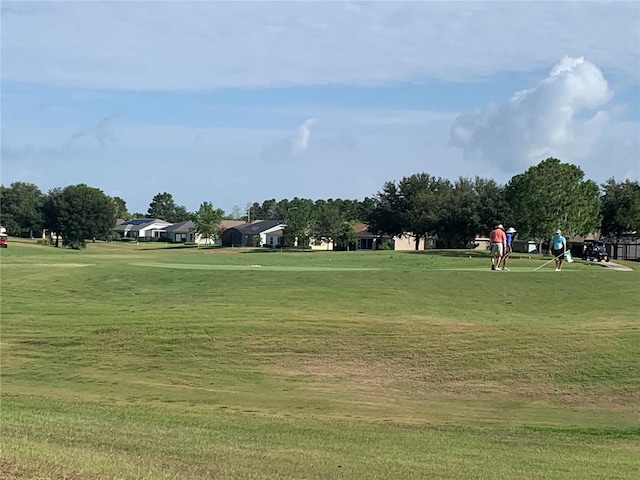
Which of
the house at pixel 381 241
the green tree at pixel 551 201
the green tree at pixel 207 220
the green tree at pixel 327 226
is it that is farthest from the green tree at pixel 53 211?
the green tree at pixel 551 201

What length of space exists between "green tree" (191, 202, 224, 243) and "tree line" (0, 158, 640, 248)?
162mm

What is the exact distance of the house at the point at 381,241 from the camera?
11306cm

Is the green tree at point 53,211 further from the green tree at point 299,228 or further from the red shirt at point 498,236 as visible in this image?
the red shirt at point 498,236

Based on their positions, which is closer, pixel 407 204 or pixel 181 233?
pixel 407 204

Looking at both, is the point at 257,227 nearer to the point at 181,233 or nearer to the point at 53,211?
the point at 181,233

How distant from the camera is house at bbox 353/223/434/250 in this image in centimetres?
11306

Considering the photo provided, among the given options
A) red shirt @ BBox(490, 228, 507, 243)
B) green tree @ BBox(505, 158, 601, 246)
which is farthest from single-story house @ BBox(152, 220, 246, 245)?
red shirt @ BBox(490, 228, 507, 243)

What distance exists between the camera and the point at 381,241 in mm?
125312

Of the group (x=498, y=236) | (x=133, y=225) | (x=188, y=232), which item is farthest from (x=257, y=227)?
(x=498, y=236)

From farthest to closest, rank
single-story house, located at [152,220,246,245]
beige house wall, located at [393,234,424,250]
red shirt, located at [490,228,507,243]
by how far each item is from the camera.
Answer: single-story house, located at [152,220,246,245] → beige house wall, located at [393,234,424,250] → red shirt, located at [490,228,507,243]

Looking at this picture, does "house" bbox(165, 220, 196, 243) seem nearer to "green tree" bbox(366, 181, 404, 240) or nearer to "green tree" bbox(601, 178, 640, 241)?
"green tree" bbox(366, 181, 404, 240)

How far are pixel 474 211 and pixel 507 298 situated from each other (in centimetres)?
6207

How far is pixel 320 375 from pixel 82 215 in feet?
298

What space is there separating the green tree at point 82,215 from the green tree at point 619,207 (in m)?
62.6
